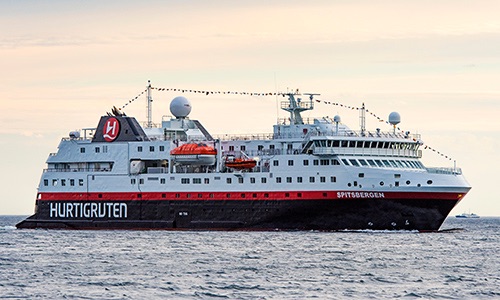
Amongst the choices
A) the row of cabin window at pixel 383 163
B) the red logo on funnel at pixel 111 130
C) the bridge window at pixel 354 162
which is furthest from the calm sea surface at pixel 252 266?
the red logo on funnel at pixel 111 130

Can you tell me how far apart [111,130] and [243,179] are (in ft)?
40.9

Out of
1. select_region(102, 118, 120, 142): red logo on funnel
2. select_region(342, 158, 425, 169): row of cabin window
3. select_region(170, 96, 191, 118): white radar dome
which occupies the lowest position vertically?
select_region(342, 158, 425, 169): row of cabin window

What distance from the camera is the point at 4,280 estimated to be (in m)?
44.3

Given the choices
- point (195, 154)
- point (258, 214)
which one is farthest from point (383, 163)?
point (195, 154)

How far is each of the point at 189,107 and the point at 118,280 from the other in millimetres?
41396

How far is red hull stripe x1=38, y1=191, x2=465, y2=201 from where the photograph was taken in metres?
71.9

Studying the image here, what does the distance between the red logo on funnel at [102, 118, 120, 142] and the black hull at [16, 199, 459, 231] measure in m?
5.00

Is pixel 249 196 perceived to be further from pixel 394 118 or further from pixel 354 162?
pixel 394 118

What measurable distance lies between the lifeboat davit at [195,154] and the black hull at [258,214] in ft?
9.80

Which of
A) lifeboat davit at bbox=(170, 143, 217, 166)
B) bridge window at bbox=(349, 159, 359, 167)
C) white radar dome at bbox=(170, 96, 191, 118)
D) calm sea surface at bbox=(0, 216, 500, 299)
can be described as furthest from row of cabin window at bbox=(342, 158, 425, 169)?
white radar dome at bbox=(170, 96, 191, 118)

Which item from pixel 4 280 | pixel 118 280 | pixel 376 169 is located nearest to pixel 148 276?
pixel 118 280

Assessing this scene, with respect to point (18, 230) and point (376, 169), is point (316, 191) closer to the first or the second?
point (376, 169)

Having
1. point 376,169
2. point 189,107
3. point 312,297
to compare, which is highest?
point 189,107

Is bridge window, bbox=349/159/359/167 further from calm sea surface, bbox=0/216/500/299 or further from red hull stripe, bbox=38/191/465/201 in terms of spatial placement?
calm sea surface, bbox=0/216/500/299
